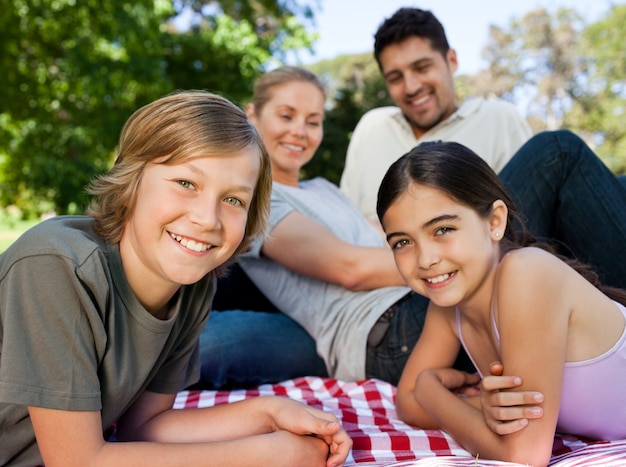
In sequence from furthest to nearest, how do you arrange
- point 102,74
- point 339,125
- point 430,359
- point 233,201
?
point 339,125 < point 102,74 < point 430,359 < point 233,201

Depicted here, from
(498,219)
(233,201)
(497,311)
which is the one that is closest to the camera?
(233,201)

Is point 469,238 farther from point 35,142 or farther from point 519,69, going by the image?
point 519,69

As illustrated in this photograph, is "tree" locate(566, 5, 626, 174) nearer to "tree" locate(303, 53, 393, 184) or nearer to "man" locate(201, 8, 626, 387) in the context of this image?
"tree" locate(303, 53, 393, 184)

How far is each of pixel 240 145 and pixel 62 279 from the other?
59 cm

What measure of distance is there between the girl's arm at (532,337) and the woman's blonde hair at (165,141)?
0.82m

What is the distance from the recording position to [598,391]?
1.82 metres

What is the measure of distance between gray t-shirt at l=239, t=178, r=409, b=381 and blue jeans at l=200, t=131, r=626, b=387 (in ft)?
0.30

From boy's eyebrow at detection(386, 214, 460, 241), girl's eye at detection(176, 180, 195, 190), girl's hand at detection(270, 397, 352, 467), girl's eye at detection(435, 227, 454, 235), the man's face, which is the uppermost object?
the man's face

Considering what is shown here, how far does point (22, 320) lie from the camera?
4.62 feet

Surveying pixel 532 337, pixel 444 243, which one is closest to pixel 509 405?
pixel 532 337

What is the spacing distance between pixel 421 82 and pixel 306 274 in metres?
1.77

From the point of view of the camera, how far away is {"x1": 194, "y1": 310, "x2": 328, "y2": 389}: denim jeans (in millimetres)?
2674

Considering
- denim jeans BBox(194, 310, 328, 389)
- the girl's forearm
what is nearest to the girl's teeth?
the girl's forearm

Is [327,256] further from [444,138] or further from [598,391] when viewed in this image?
[444,138]
